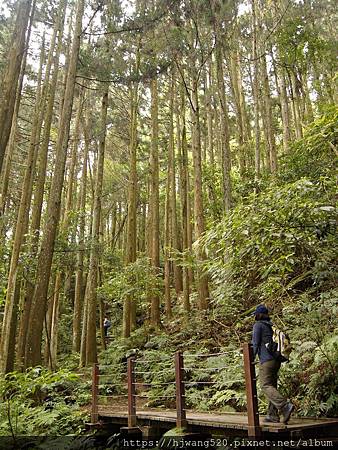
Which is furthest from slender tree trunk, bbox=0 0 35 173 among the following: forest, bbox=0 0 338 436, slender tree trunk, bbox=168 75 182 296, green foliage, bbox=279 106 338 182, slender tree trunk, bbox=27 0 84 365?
slender tree trunk, bbox=168 75 182 296

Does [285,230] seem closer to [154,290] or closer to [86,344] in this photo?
[154,290]

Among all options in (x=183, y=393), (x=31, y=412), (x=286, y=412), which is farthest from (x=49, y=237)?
(x=286, y=412)

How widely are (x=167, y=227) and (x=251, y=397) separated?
48.6 feet

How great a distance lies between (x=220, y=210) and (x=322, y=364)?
10.3 metres

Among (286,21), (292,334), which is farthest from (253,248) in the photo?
(286,21)

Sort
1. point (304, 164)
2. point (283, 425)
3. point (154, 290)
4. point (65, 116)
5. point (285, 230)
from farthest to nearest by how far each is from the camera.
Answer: point (154, 290)
point (304, 164)
point (65, 116)
point (285, 230)
point (283, 425)

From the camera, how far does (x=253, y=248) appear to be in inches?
245

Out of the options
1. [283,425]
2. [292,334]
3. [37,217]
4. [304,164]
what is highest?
[304,164]

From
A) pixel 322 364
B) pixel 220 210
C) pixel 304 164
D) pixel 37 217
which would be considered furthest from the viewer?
pixel 220 210

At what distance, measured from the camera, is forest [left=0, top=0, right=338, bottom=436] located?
6504 millimetres

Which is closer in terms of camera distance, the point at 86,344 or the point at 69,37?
the point at 86,344

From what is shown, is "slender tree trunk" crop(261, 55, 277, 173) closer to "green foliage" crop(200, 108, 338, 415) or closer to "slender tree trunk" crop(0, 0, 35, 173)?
"green foliage" crop(200, 108, 338, 415)

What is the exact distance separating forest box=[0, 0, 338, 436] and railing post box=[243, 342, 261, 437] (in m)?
1.34

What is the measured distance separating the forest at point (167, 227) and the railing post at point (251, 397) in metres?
1.34
